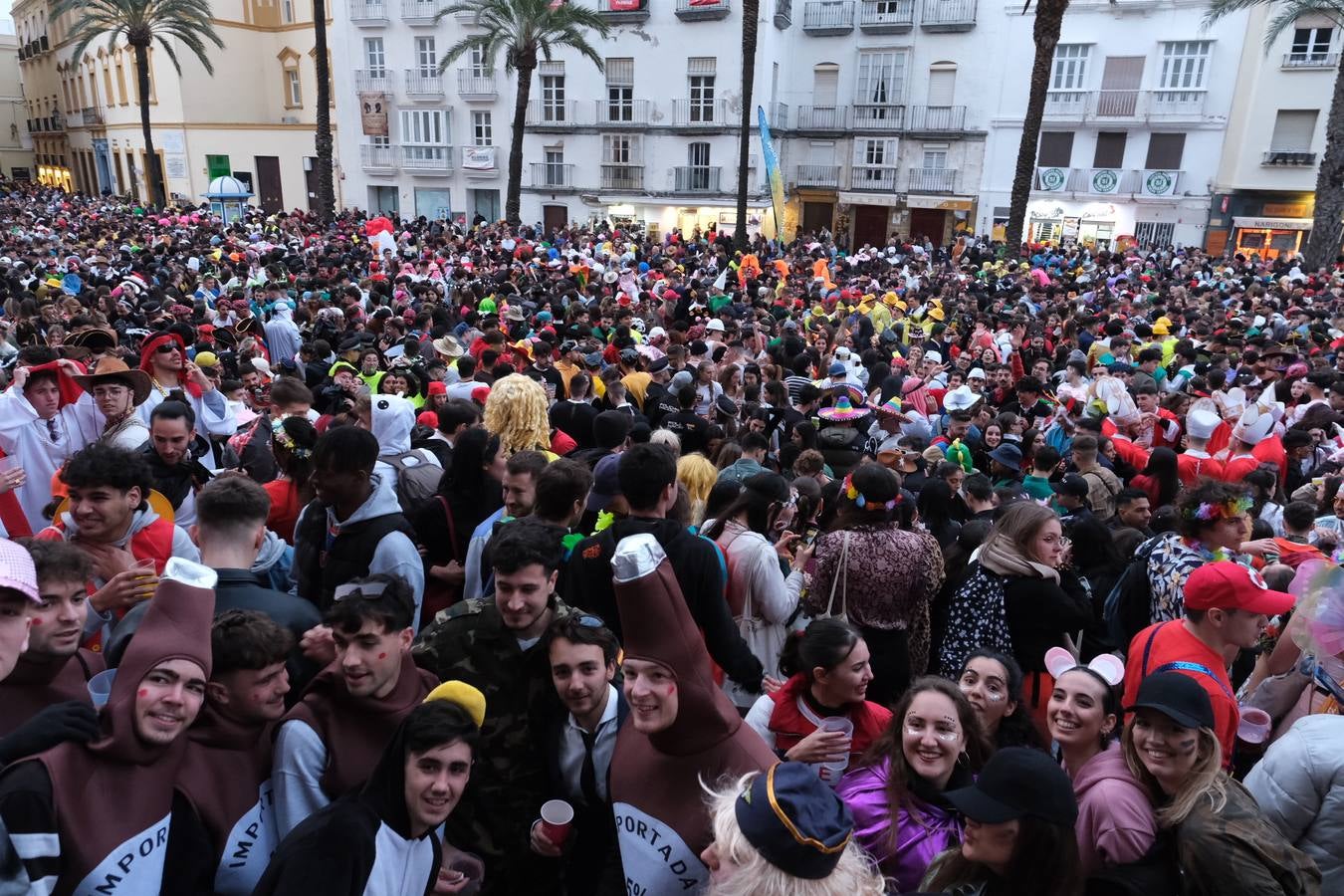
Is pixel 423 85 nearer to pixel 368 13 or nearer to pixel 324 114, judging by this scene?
pixel 368 13

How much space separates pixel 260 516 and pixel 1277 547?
490cm

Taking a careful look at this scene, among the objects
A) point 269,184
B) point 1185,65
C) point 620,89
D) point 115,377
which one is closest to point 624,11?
point 620,89

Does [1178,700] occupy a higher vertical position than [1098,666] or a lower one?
higher

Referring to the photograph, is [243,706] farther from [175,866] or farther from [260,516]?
[260,516]

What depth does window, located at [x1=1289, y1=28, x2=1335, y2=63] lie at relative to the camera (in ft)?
95.0

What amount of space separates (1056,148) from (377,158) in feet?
94.5

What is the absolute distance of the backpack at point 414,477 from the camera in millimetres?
4434

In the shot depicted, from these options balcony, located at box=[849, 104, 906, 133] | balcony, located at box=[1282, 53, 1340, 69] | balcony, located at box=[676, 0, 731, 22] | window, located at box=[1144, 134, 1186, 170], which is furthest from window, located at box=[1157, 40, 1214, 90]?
balcony, located at box=[676, 0, 731, 22]

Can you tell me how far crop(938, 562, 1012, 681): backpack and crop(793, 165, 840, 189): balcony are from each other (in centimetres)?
3419

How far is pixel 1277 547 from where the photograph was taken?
4535mm

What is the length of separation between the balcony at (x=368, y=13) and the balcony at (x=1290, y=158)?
115 ft

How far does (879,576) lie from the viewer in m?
3.65

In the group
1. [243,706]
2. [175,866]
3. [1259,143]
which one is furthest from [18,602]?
[1259,143]

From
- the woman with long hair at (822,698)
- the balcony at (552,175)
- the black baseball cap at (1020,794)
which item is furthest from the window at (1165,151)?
the black baseball cap at (1020,794)
